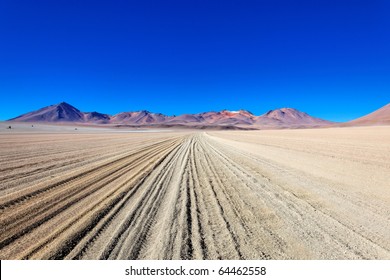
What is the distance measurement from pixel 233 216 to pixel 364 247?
210 centimetres

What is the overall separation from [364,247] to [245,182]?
401 centimetres

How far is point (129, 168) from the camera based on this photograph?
9609 millimetres

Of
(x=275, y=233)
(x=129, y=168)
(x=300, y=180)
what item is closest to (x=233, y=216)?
(x=275, y=233)

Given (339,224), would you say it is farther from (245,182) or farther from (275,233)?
(245,182)

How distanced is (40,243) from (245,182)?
5424 millimetres

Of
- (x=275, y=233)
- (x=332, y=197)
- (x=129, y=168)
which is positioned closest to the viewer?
(x=275, y=233)

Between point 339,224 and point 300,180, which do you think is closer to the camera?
point 339,224

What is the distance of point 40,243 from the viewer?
3.64 m

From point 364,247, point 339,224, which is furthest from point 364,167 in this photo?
point 364,247

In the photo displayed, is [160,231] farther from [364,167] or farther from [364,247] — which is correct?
[364,167]

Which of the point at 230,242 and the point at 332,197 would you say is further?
the point at 332,197

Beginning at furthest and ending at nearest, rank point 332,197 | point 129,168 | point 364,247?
point 129,168, point 332,197, point 364,247
